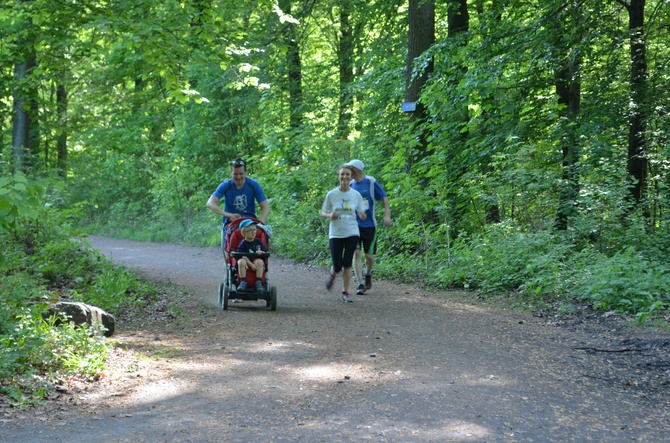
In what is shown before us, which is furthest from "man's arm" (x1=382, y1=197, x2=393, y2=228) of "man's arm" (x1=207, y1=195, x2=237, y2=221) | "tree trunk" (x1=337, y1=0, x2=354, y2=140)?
"tree trunk" (x1=337, y1=0, x2=354, y2=140)

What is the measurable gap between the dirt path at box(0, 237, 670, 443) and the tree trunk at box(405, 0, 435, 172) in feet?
23.4

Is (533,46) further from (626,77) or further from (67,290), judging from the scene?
(67,290)

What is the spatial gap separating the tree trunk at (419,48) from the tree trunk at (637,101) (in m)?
4.23

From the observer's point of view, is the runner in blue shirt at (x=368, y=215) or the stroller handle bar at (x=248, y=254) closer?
the stroller handle bar at (x=248, y=254)

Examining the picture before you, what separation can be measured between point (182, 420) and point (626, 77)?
457 inches

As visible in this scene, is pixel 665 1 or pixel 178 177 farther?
pixel 178 177

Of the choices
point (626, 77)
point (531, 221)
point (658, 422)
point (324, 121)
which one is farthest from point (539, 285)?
point (324, 121)

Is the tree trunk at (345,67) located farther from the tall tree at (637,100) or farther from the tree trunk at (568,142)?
the tall tree at (637,100)

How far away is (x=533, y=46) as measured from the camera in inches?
550

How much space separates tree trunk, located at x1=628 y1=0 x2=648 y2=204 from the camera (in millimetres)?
13297

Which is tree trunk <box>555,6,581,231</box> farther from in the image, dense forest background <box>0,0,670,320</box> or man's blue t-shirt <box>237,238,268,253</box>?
man's blue t-shirt <box>237,238,268,253</box>

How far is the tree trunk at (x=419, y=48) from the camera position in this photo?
638 inches

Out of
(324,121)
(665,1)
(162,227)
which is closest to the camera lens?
(665,1)

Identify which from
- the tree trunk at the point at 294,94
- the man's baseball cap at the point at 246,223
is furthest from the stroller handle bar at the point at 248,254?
the tree trunk at the point at 294,94
